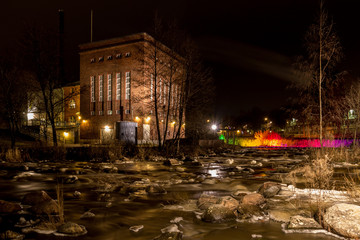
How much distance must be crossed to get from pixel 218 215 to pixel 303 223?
1.50m

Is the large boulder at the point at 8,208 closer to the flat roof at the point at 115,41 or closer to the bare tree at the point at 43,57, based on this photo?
the bare tree at the point at 43,57

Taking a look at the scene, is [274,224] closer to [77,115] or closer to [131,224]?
[131,224]

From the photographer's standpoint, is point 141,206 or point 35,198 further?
point 141,206

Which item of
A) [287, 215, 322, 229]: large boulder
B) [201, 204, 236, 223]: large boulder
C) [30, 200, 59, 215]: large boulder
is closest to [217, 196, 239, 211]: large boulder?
[201, 204, 236, 223]: large boulder

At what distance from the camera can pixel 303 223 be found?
4859 millimetres

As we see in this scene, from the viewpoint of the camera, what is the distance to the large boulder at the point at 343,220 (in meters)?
4.33

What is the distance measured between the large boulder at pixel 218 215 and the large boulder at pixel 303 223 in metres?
1.05

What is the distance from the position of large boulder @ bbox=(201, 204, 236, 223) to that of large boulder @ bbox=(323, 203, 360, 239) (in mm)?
1630

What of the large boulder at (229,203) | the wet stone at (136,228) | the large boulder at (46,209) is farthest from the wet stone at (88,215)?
the large boulder at (229,203)

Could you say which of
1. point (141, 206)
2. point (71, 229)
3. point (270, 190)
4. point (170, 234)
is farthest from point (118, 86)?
point (170, 234)

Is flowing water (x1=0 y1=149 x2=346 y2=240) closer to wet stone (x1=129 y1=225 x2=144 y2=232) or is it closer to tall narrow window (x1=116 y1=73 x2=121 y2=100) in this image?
wet stone (x1=129 y1=225 x2=144 y2=232)

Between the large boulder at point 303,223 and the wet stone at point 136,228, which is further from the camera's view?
the wet stone at point 136,228

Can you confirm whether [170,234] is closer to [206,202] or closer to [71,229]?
[71,229]

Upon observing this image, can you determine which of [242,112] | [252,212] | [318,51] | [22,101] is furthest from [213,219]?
[242,112]
